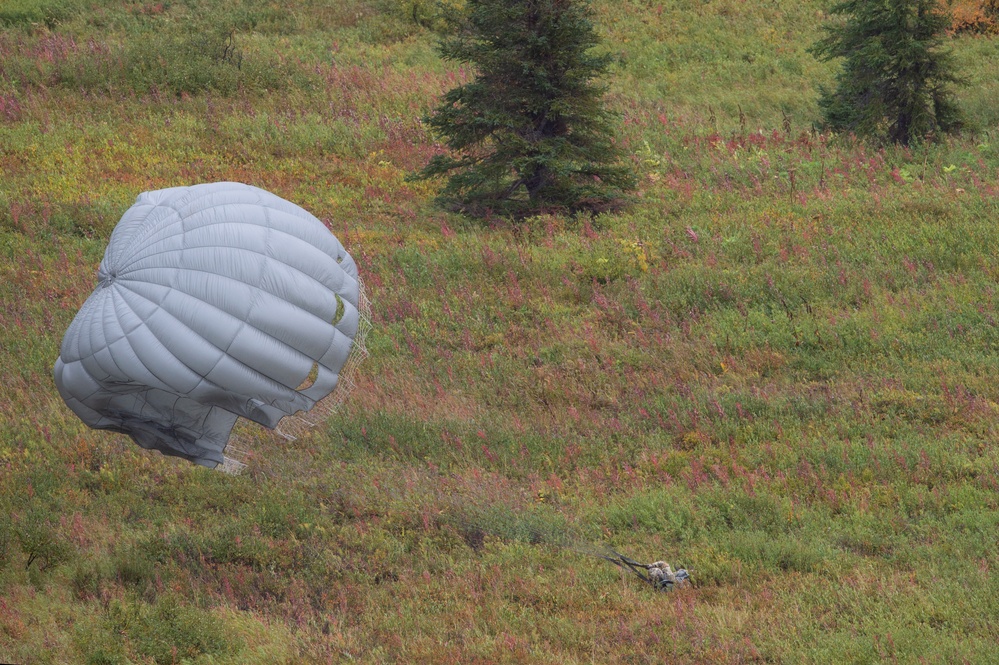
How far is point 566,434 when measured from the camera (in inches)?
490

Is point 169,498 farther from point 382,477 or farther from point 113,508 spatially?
point 382,477

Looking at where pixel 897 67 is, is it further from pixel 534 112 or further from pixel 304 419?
pixel 304 419

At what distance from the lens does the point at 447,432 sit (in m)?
12.6

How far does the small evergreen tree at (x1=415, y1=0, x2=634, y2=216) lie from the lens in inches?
730

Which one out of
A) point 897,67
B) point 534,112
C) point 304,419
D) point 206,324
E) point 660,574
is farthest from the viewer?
point 897,67

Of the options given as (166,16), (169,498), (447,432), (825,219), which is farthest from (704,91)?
(169,498)

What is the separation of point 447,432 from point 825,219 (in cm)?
856

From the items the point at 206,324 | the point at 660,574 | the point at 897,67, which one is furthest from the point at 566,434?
the point at 897,67

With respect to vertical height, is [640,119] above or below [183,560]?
above

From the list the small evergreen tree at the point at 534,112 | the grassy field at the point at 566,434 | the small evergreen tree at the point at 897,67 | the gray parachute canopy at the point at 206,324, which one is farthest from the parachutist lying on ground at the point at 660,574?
the small evergreen tree at the point at 897,67

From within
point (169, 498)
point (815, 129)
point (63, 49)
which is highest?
point (63, 49)

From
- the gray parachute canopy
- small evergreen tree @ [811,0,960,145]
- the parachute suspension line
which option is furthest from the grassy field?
the gray parachute canopy

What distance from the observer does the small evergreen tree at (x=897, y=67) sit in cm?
2042

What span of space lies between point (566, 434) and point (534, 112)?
8.52m
